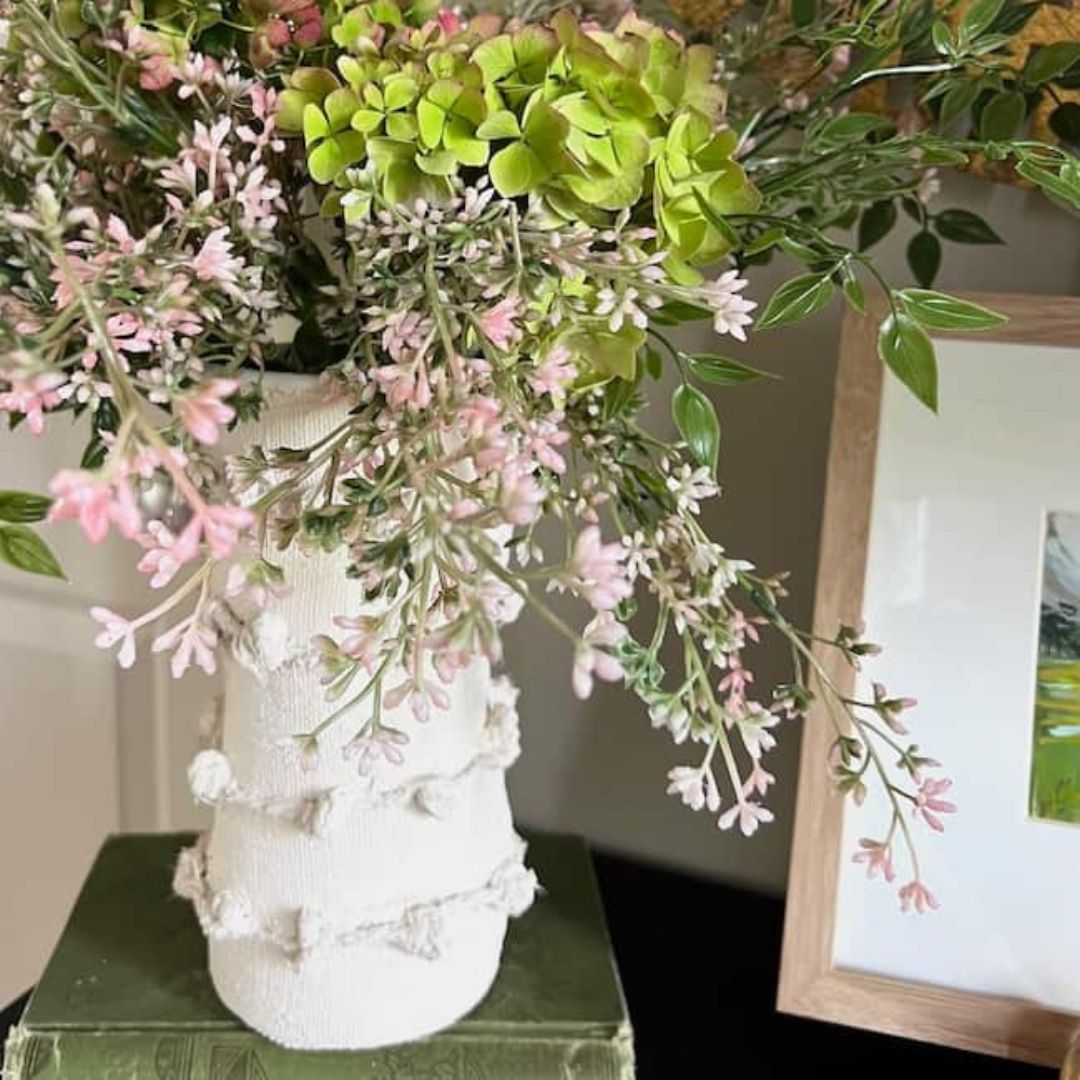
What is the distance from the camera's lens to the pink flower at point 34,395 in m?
0.37

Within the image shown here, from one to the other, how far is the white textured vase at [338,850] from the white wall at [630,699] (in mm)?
255

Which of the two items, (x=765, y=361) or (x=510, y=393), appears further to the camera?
(x=765, y=361)

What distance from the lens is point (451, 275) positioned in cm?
54

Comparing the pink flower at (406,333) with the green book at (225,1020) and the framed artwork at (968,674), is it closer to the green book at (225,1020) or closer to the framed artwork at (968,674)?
the framed artwork at (968,674)

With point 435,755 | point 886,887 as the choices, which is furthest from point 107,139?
point 886,887

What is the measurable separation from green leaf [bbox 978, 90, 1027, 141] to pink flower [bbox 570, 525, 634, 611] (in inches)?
13.8

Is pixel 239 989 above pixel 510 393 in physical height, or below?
below

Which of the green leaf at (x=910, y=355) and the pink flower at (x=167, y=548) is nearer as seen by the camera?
the pink flower at (x=167, y=548)

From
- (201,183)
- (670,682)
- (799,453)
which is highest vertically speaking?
(201,183)

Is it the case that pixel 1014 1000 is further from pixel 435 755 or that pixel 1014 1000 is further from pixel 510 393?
pixel 510 393

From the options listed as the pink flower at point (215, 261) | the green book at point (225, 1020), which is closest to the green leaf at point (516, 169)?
the pink flower at point (215, 261)

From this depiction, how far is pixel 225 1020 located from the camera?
71 centimetres

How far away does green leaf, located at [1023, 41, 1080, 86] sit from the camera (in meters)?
0.60

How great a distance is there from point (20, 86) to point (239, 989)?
1.45ft
